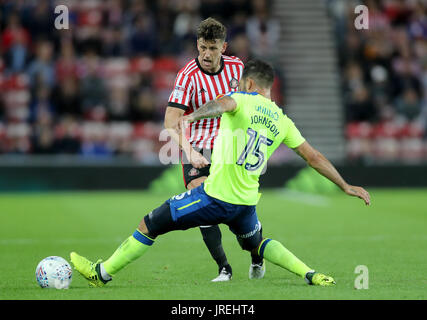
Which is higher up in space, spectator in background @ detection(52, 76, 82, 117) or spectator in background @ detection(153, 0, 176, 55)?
spectator in background @ detection(153, 0, 176, 55)

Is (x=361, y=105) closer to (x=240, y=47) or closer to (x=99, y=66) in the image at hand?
(x=240, y=47)

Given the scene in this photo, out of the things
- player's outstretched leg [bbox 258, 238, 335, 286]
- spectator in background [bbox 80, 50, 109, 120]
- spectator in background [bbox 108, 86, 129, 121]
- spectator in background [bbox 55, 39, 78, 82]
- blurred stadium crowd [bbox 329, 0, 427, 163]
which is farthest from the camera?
blurred stadium crowd [bbox 329, 0, 427, 163]

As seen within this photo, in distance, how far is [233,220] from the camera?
23.0 ft

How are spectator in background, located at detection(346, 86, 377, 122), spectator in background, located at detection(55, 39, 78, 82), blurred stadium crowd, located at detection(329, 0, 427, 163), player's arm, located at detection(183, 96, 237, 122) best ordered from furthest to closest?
1. spectator in background, located at detection(346, 86, 377, 122)
2. blurred stadium crowd, located at detection(329, 0, 427, 163)
3. spectator in background, located at detection(55, 39, 78, 82)
4. player's arm, located at detection(183, 96, 237, 122)

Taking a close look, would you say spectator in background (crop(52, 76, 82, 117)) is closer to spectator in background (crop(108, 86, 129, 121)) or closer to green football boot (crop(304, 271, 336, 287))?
spectator in background (crop(108, 86, 129, 121))

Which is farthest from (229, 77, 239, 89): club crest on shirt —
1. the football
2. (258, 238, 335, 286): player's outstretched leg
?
the football

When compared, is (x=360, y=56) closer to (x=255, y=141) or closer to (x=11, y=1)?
(x=11, y=1)

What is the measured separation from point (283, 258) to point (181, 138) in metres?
1.39

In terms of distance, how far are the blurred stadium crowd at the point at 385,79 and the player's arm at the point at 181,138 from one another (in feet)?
44.0

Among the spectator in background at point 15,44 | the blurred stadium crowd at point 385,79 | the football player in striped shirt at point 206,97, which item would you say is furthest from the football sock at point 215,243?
the spectator in background at point 15,44

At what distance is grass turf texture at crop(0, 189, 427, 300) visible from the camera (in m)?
6.91

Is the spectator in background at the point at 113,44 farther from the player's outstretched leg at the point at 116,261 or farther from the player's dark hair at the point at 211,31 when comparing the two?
the player's outstretched leg at the point at 116,261

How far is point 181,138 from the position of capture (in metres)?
6.91
